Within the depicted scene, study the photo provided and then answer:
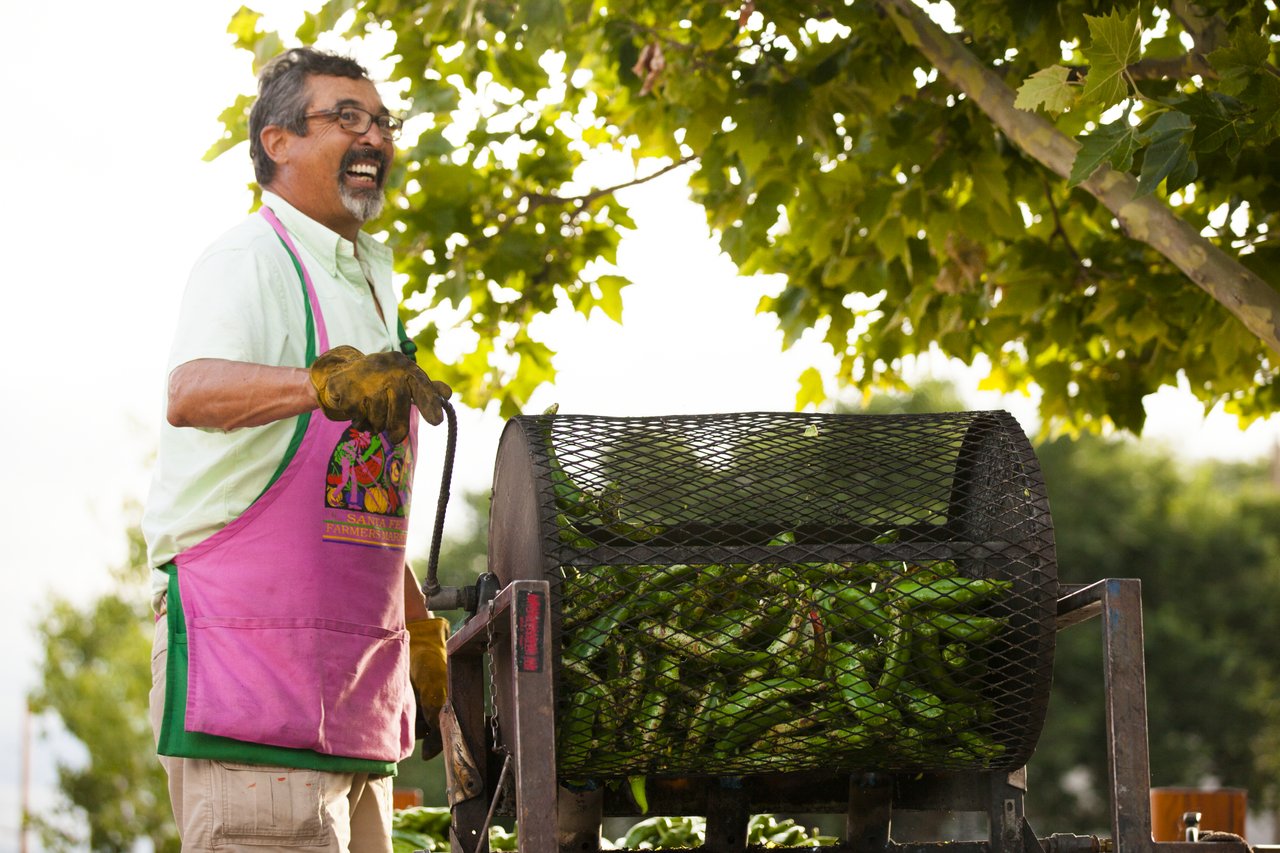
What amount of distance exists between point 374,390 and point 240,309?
1.37 ft

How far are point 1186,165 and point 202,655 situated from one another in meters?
2.48

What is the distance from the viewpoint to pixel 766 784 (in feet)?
12.2

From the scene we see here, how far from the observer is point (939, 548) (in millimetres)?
3170

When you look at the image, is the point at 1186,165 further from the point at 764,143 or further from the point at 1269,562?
the point at 1269,562

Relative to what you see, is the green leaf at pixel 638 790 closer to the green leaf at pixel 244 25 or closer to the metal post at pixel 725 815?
the metal post at pixel 725 815

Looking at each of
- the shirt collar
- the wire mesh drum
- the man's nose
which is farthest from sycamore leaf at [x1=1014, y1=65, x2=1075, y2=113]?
the shirt collar

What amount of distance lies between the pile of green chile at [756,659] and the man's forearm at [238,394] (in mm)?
668

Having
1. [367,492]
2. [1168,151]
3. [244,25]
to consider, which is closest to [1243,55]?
[1168,151]

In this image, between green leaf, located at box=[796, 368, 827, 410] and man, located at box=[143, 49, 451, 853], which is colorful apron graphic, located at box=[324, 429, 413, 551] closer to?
man, located at box=[143, 49, 451, 853]

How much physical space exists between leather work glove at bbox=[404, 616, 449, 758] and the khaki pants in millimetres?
676

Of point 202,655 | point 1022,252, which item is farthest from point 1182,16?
point 202,655

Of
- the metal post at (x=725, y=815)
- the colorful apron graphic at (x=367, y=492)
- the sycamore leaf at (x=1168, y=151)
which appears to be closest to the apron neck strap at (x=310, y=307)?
Answer: the colorful apron graphic at (x=367, y=492)

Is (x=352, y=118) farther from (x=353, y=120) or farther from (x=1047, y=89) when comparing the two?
(x=1047, y=89)

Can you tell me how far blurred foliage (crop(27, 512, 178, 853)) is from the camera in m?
28.3
